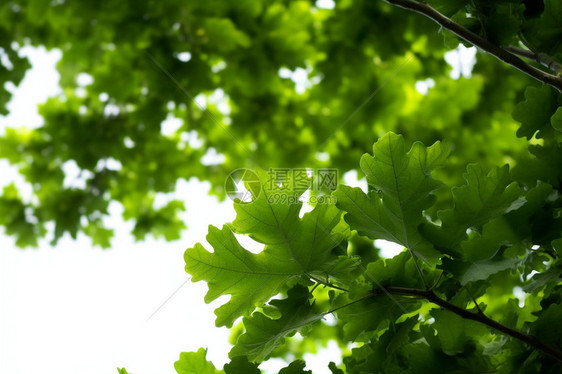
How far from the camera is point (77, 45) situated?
4.43m

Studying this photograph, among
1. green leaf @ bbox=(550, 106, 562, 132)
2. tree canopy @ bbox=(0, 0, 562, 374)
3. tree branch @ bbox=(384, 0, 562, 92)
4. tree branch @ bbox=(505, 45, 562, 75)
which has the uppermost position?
tree branch @ bbox=(384, 0, 562, 92)

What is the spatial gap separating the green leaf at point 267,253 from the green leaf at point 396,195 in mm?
49

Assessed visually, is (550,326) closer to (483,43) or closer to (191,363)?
(483,43)

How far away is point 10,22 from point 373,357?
4.09 metres

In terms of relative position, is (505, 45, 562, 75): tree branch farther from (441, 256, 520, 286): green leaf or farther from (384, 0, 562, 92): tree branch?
(441, 256, 520, 286): green leaf

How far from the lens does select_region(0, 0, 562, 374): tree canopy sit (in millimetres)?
973

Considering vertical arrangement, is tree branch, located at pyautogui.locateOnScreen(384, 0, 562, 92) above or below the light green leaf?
above

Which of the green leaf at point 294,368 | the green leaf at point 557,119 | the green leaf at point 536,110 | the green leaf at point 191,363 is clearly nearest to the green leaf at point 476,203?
the green leaf at point 557,119

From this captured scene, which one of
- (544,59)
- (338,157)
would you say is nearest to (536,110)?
(544,59)

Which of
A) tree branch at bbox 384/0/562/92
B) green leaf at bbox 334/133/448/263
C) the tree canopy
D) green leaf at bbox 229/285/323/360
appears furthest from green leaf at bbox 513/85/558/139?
green leaf at bbox 229/285/323/360

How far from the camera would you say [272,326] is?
1.00 meters

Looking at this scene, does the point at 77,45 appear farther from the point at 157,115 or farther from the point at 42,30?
the point at 157,115

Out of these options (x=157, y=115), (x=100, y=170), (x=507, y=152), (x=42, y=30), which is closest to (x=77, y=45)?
(x=42, y=30)

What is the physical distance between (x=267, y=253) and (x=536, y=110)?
0.61m
